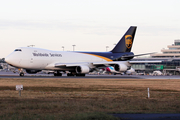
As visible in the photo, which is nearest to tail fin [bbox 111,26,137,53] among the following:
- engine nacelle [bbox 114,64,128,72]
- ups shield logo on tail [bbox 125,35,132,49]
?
ups shield logo on tail [bbox 125,35,132,49]

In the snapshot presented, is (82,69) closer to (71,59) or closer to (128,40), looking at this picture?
(71,59)

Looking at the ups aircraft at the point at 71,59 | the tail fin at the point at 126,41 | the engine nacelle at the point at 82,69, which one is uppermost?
the tail fin at the point at 126,41

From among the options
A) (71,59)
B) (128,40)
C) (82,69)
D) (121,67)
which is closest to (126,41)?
(128,40)

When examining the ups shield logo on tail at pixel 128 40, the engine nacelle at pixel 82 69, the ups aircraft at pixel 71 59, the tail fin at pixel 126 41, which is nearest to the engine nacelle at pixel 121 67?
the ups aircraft at pixel 71 59

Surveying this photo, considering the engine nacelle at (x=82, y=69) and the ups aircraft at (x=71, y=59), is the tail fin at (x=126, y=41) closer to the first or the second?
the ups aircraft at (x=71, y=59)

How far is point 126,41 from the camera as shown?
2776 inches

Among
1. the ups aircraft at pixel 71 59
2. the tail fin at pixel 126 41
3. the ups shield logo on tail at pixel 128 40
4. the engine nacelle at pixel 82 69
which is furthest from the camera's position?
the ups shield logo on tail at pixel 128 40

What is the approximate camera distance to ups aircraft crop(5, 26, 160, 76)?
190 ft

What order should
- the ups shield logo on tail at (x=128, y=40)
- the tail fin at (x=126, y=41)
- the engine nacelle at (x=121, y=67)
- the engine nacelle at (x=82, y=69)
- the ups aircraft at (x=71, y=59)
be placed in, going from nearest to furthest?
the ups aircraft at (x=71, y=59) < the engine nacelle at (x=82, y=69) < the engine nacelle at (x=121, y=67) < the tail fin at (x=126, y=41) < the ups shield logo on tail at (x=128, y=40)

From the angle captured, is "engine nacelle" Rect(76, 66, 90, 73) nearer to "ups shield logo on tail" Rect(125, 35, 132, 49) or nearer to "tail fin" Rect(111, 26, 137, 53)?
"tail fin" Rect(111, 26, 137, 53)

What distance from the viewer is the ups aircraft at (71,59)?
5778cm

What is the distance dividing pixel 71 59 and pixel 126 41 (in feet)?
45.0

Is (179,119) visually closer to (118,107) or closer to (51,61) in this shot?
(118,107)

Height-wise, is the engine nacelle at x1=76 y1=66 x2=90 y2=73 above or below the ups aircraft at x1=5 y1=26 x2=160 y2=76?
below
